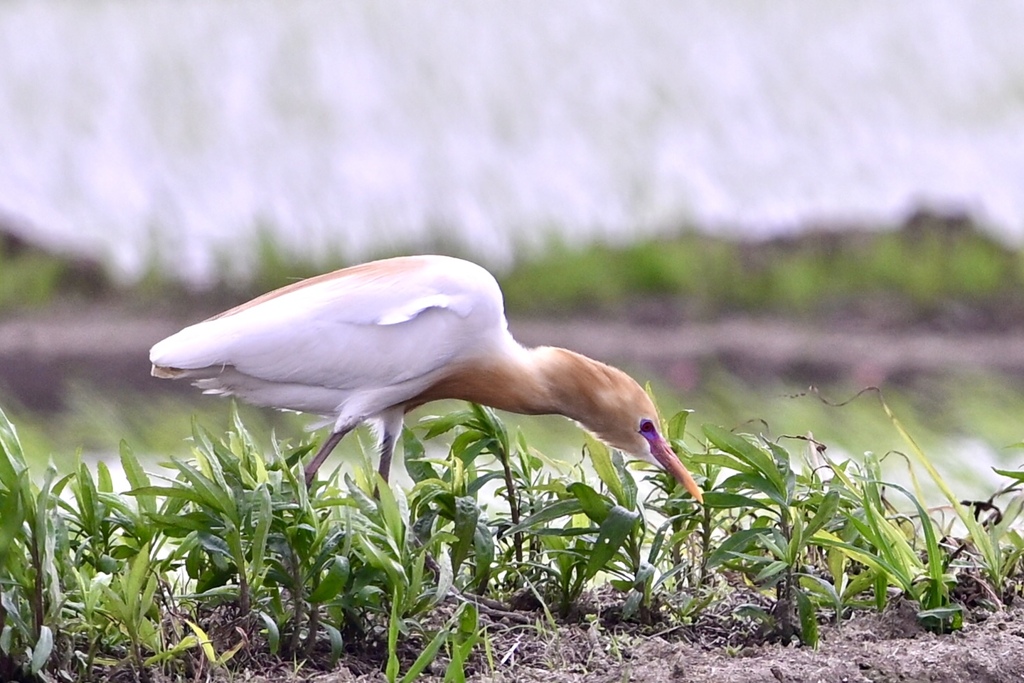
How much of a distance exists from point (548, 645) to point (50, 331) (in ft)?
11.5

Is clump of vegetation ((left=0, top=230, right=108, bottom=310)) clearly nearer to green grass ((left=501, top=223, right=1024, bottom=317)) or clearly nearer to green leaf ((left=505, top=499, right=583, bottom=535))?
green grass ((left=501, top=223, right=1024, bottom=317))

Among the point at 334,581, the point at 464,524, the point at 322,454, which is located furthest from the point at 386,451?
the point at 334,581

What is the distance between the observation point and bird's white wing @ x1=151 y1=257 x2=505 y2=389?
7.95ft

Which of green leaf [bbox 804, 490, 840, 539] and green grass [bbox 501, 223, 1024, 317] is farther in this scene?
green grass [bbox 501, 223, 1024, 317]

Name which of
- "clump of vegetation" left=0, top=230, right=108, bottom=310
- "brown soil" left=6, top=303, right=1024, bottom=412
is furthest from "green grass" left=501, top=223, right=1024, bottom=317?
"clump of vegetation" left=0, top=230, right=108, bottom=310

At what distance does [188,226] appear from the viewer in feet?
20.7

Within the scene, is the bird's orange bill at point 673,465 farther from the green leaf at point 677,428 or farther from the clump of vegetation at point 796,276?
the clump of vegetation at point 796,276

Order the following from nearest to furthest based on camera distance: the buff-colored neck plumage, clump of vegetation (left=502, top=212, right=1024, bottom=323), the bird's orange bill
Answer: the bird's orange bill < the buff-colored neck plumage < clump of vegetation (left=502, top=212, right=1024, bottom=323)

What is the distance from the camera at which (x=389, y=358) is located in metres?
2.44

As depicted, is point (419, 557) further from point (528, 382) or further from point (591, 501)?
point (528, 382)

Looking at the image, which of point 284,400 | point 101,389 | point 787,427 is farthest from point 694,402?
point 284,400

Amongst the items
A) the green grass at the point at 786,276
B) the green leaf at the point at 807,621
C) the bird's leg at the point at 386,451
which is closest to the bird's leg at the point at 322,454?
the bird's leg at the point at 386,451

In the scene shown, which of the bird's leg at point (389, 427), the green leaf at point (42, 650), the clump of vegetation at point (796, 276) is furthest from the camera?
the clump of vegetation at point (796, 276)

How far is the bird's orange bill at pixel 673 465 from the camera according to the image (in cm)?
218
